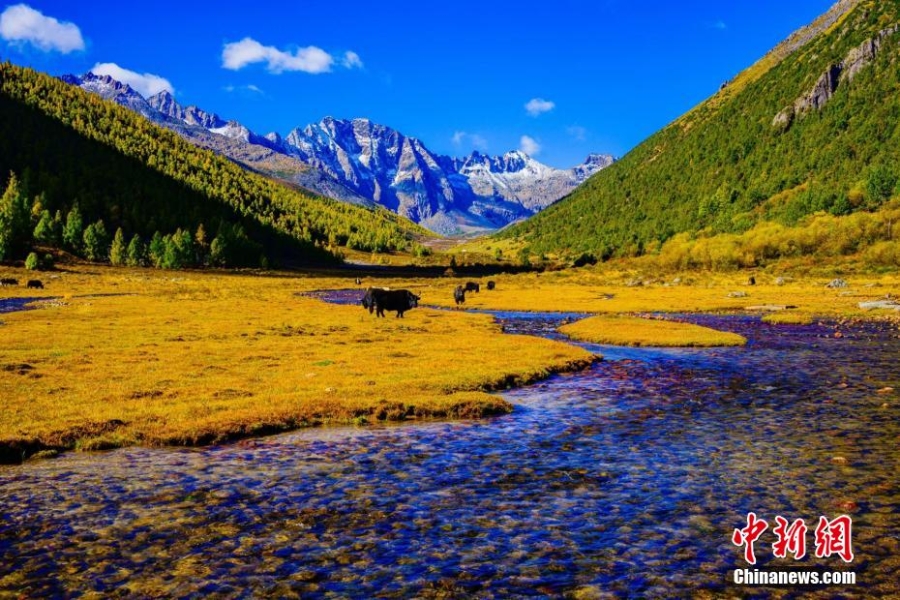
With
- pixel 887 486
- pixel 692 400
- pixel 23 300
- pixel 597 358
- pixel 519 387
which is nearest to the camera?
pixel 887 486

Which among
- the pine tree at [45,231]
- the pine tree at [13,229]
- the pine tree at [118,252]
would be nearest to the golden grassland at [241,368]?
the pine tree at [13,229]

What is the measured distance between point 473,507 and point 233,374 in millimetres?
21116

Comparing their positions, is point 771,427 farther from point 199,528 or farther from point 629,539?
point 199,528

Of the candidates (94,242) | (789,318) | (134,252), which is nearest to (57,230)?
(94,242)

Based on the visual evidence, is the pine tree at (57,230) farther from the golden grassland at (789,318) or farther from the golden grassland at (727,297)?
the golden grassland at (789,318)

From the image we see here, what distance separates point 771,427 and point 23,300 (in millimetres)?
101096

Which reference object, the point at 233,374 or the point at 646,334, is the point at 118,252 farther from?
the point at 646,334

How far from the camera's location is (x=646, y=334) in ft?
167

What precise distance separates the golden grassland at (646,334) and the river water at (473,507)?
74.1 ft

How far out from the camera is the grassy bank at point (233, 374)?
21.0 m

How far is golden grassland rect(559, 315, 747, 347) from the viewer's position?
153 ft

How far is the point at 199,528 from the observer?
1242cm

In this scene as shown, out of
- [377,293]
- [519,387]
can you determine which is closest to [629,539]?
[519,387]

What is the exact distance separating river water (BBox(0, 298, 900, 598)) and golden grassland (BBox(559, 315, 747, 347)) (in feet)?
74.1
